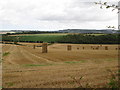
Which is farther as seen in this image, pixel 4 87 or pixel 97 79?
pixel 97 79

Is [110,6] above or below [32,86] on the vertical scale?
above

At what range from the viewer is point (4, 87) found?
20.1 ft

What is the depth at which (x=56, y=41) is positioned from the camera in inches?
3049

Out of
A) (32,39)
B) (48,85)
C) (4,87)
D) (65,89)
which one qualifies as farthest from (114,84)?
(32,39)

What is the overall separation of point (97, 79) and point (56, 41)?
70.3m

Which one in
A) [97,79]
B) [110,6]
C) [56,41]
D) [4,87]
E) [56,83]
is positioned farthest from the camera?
[56,41]

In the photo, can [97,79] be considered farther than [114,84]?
Yes

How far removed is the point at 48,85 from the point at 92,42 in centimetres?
6600

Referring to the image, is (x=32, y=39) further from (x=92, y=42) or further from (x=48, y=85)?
(x=48, y=85)

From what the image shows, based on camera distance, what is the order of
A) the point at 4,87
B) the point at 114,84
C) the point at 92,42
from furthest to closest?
the point at 92,42 → the point at 4,87 → the point at 114,84

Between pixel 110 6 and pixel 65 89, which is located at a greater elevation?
pixel 110 6

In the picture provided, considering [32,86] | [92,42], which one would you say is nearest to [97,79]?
[32,86]

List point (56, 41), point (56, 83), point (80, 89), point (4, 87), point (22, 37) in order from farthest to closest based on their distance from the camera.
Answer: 1. point (22, 37)
2. point (56, 41)
3. point (56, 83)
4. point (4, 87)
5. point (80, 89)

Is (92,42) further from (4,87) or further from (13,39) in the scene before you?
(4,87)
